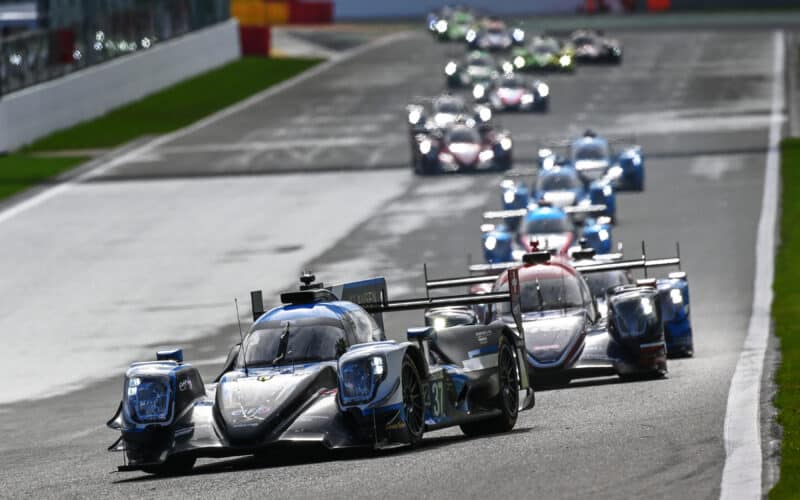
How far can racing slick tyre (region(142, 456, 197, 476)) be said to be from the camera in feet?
52.9

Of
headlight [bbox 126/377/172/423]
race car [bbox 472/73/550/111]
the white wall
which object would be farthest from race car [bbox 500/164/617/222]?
the white wall

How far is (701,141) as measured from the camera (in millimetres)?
61906

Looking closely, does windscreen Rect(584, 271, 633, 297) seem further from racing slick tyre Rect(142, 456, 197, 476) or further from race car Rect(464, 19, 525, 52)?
race car Rect(464, 19, 525, 52)

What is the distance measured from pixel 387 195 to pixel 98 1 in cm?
3280

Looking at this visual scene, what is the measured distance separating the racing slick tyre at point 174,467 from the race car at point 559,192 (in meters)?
26.0

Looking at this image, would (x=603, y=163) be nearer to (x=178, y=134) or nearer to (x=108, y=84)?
(x=178, y=134)

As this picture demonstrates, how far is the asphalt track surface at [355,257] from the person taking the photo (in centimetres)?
1493

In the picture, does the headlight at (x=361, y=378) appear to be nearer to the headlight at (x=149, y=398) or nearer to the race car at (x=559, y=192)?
the headlight at (x=149, y=398)

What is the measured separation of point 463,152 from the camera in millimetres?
56812

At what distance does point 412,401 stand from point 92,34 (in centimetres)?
6210

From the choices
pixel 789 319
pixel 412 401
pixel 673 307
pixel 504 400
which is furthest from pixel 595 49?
pixel 412 401

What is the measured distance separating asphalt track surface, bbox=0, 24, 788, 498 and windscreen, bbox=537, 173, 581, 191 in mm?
1557

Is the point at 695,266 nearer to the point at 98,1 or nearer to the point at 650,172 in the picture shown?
the point at 650,172

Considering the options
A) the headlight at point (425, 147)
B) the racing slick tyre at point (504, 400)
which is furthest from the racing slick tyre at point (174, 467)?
the headlight at point (425, 147)
